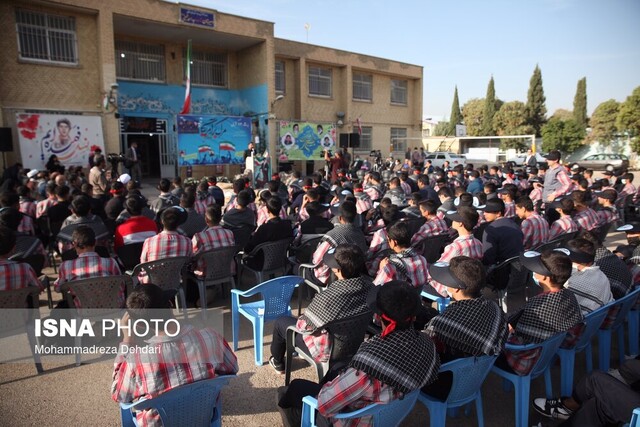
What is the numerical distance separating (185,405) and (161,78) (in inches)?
683

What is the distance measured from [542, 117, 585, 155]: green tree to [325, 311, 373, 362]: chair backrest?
1370 inches

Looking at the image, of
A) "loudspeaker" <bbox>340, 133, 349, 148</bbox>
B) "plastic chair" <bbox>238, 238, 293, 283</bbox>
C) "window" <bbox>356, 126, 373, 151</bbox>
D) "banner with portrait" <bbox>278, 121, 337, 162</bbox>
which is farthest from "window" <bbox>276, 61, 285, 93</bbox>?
"plastic chair" <bbox>238, 238, 293, 283</bbox>

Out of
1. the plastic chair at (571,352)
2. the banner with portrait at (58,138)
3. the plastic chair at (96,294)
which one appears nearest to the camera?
the plastic chair at (571,352)

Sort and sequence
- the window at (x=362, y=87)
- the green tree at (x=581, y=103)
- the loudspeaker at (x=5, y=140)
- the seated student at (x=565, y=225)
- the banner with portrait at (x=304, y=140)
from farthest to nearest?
the green tree at (x=581, y=103) < the window at (x=362, y=87) < the banner with portrait at (x=304, y=140) < the loudspeaker at (x=5, y=140) < the seated student at (x=565, y=225)

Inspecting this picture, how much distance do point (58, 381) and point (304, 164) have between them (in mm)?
18117

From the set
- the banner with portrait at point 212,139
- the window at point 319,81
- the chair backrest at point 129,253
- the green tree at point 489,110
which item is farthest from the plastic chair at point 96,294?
the green tree at point 489,110

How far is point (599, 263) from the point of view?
3.35 m

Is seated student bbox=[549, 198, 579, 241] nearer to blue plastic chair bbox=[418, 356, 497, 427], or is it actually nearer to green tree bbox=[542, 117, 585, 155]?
blue plastic chair bbox=[418, 356, 497, 427]

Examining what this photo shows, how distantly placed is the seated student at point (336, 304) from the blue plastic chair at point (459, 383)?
2.04ft

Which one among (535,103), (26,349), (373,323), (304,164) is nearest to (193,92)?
(304,164)

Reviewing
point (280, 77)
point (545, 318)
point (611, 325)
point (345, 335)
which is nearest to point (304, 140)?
point (280, 77)

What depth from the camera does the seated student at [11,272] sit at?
3291mm

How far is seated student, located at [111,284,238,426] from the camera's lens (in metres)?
2.03

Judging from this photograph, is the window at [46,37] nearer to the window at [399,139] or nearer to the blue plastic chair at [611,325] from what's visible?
the blue plastic chair at [611,325]
